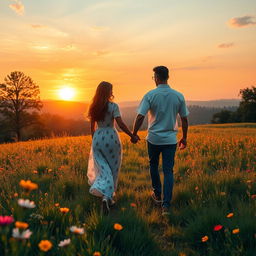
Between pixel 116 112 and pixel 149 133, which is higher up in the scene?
pixel 116 112

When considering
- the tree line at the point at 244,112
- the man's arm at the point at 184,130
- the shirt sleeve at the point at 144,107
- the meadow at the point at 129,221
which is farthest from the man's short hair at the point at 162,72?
the tree line at the point at 244,112

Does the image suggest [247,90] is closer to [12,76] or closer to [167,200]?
[12,76]

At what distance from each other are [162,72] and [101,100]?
4.20ft

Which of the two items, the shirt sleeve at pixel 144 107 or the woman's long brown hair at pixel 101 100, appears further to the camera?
the woman's long brown hair at pixel 101 100

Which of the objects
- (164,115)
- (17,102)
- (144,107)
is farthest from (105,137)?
(17,102)

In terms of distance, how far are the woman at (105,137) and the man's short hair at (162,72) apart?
1.00 meters

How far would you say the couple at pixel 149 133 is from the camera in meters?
5.36

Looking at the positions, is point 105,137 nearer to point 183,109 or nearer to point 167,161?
point 167,161

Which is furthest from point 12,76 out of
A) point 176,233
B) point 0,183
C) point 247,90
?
point 247,90

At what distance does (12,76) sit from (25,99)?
3.71m

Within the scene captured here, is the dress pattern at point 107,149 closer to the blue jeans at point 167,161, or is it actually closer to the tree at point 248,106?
the blue jeans at point 167,161

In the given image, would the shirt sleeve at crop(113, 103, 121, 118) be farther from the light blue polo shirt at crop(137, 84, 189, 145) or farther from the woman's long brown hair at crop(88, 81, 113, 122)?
the light blue polo shirt at crop(137, 84, 189, 145)

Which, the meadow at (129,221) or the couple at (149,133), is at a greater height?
the couple at (149,133)

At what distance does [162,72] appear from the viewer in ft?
17.7
